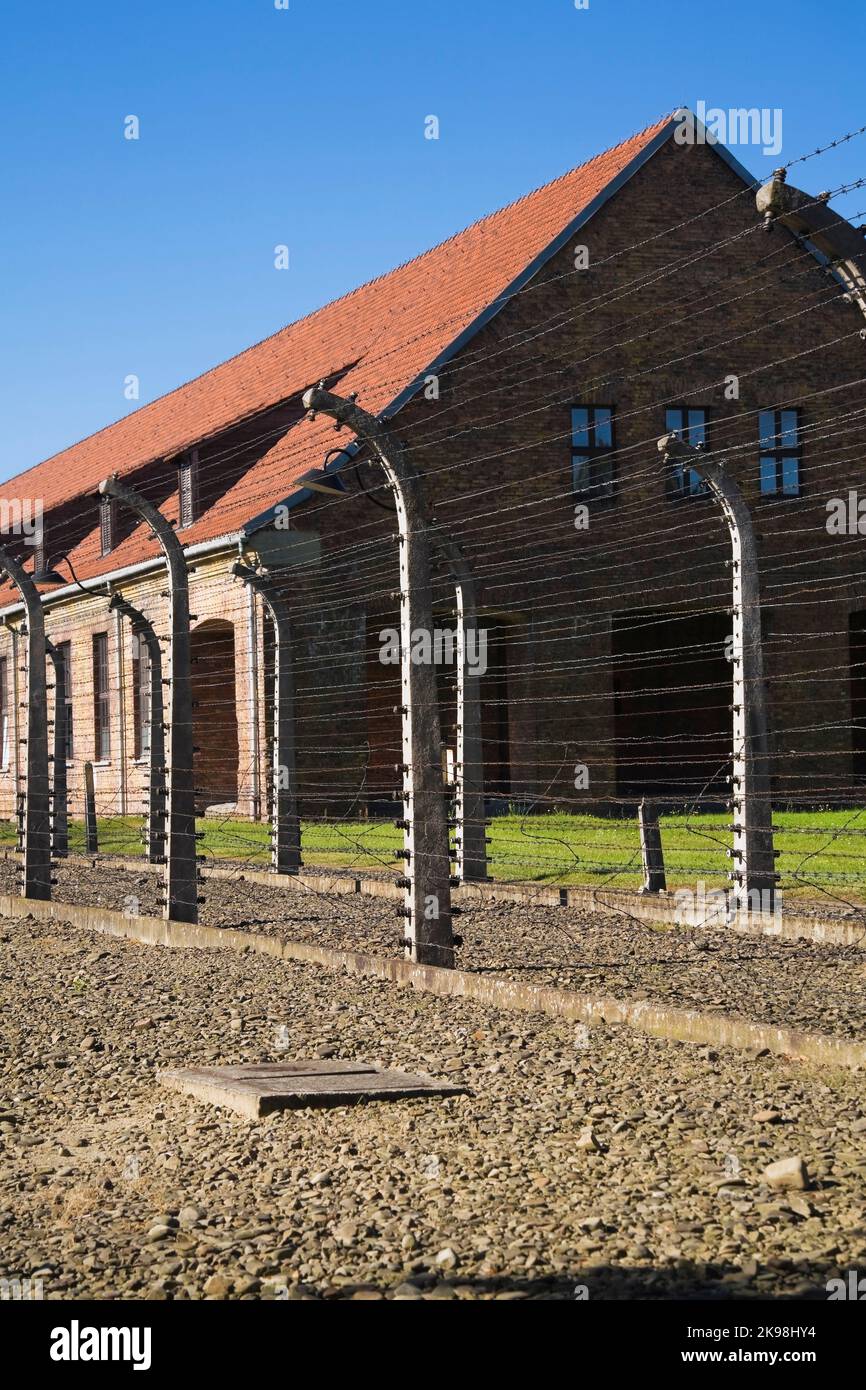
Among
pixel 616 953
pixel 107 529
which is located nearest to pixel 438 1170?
pixel 616 953

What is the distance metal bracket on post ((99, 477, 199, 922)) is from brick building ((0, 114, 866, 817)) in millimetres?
9895

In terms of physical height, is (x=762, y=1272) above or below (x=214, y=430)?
below

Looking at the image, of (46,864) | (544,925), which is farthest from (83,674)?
(544,925)

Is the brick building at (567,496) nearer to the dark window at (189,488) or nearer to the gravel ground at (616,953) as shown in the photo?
the dark window at (189,488)

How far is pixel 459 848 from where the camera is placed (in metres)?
15.1

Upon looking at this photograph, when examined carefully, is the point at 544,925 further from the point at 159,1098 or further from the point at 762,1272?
the point at 762,1272

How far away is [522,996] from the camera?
8.09 meters

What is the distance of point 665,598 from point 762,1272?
23026 mm

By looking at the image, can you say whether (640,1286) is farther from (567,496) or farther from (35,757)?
(567,496)

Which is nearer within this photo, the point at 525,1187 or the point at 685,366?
the point at 525,1187

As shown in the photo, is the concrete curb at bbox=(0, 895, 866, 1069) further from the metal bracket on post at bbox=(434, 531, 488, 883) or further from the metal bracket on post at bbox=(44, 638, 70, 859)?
the metal bracket on post at bbox=(44, 638, 70, 859)

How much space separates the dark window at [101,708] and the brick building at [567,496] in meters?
0.97

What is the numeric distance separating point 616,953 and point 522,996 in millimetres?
2075

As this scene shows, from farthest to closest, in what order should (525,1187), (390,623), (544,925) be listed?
1. (390,623)
2. (544,925)
3. (525,1187)
